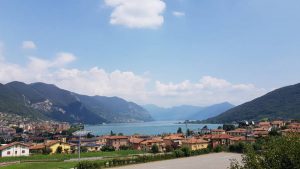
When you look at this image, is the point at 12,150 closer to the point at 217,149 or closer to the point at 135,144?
the point at 135,144

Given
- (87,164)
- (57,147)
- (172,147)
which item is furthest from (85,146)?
(87,164)

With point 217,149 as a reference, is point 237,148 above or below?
above

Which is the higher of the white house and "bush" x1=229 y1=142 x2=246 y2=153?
the white house

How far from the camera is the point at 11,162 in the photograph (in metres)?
82.5

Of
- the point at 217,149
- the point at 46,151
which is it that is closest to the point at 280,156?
the point at 217,149

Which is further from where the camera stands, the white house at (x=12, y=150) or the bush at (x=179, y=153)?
the white house at (x=12, y=150)

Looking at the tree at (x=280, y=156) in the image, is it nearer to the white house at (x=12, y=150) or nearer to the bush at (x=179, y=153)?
the bush at (x=179, y=153)

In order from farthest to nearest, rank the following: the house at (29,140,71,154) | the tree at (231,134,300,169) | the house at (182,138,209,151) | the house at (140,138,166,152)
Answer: the house at (140,138,166,152) → the house at (29,140,71,154) → the house at (182,138,209,151) → the tree at (231,134,300,169)

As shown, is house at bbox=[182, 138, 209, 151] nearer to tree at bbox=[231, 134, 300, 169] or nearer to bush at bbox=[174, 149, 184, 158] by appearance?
bush at bbox=[174, 149, 184, 158]

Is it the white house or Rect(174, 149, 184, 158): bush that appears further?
the white house

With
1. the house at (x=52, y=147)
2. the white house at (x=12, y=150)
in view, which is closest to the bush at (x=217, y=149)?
the house at (x=52, y=147)

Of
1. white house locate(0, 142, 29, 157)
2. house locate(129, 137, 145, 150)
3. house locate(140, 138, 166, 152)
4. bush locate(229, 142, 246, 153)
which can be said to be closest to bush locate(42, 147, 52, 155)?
white house locate(0, 142, 29, 157)

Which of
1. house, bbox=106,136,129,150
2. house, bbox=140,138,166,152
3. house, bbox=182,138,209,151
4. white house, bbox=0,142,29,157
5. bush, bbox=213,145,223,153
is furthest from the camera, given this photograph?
house, bbox=106,136,129,150

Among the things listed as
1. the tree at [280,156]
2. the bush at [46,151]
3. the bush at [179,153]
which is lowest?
the bush at [179,153]
